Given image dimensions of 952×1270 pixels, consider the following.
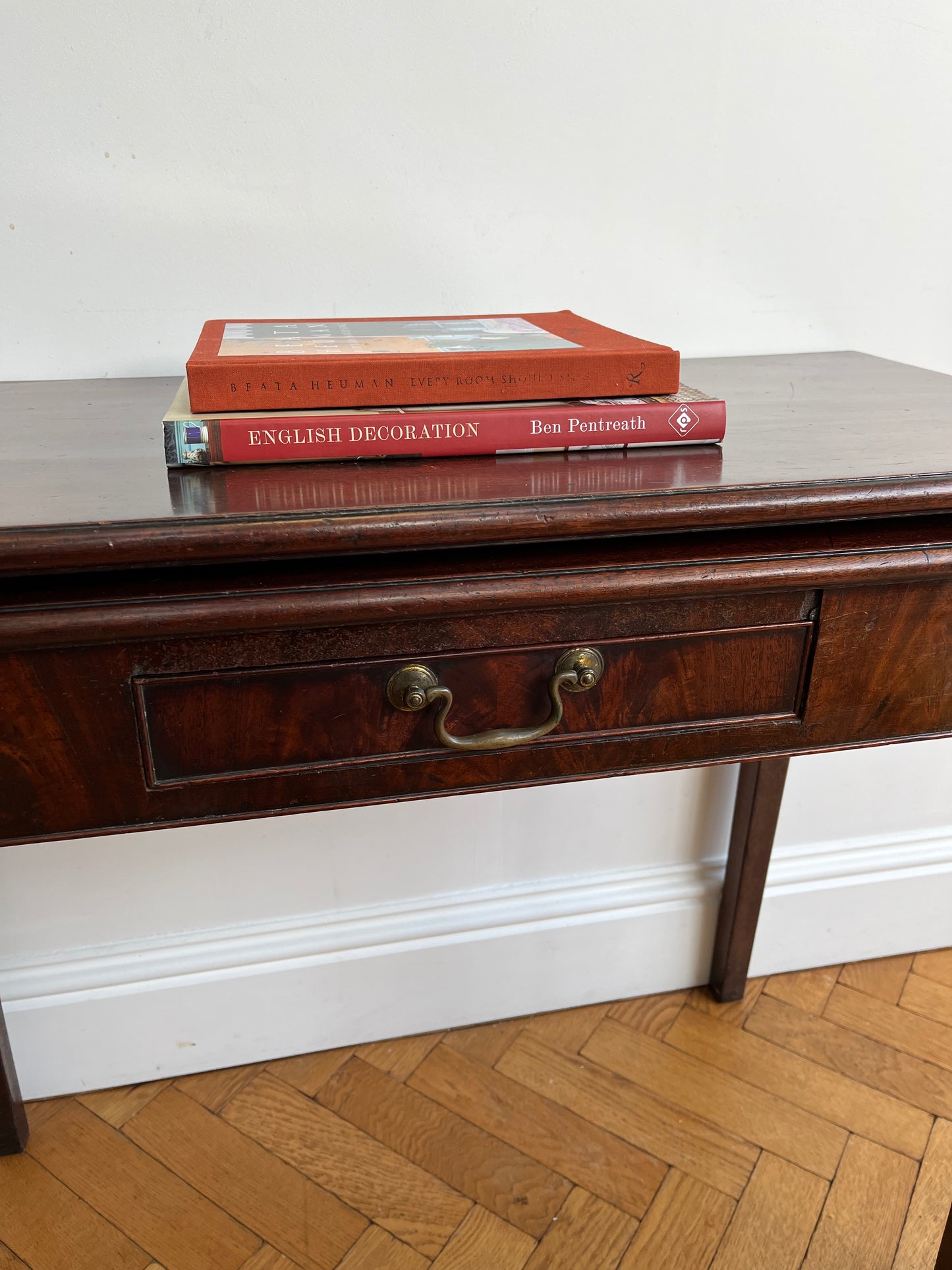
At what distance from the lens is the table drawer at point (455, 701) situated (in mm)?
548

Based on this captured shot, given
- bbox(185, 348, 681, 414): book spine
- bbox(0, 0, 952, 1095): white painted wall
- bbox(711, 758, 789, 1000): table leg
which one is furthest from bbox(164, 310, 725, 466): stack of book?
bbox(711, 758, 789, 1000): table leg

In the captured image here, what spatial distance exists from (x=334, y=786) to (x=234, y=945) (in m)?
0.63

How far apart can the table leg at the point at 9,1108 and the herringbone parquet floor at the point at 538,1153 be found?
0.03m

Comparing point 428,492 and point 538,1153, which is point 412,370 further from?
point 538,1153

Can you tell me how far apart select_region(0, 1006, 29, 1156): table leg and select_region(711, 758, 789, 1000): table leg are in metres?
0.84

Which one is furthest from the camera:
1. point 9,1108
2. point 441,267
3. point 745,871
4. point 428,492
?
point 745,871

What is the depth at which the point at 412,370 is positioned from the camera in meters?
0.58

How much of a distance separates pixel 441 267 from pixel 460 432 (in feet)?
1.32

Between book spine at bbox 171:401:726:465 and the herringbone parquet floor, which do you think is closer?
book spine at bbox 171:401:726:465

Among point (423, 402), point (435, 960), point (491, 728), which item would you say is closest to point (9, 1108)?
point (435, 960)

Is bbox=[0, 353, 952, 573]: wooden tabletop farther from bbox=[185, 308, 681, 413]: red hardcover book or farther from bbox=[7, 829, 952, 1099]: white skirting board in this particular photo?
bbox=[7, 829, 952, 1099]: white skirting board

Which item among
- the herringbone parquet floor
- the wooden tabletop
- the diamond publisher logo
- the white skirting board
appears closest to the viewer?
the wooden tabletop

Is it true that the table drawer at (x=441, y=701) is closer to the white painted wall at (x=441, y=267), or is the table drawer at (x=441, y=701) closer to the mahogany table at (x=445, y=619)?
the mahogany table at (x=445, y=619)

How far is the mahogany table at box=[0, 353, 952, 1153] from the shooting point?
1.67 feet
